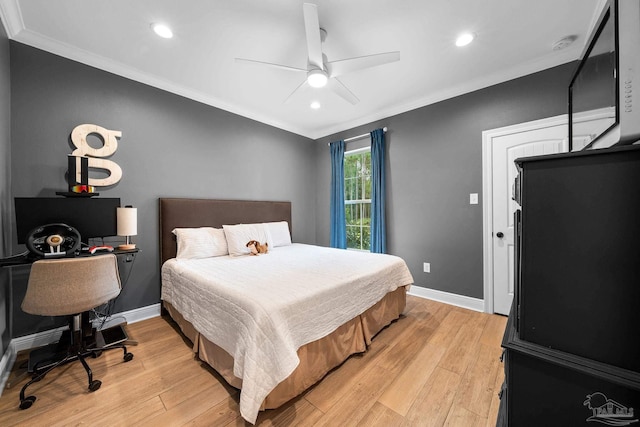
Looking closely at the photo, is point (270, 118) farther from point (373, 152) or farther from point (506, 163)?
point (506, 163)

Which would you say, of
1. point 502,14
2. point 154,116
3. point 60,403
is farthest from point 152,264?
point 502,14

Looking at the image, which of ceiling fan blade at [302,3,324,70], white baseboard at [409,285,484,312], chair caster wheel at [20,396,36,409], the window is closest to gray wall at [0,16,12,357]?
chair caster wheel at [20,396,36,409]

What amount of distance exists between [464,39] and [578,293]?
236 centimetres

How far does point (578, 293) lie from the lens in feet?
2.37

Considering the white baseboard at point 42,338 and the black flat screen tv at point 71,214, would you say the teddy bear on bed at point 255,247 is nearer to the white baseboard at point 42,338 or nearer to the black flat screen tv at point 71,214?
the white baseboard at point 42,338

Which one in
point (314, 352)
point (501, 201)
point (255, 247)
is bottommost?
point (314, 352)

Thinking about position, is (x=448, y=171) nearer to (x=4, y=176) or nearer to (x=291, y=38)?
(x=291, y=38)

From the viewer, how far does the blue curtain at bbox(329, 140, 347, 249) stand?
13.9ft

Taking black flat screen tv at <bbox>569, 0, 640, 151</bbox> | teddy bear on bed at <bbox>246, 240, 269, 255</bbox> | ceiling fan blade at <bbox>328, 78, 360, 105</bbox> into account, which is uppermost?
ceiling fan blade at <bbox>328, 78, 360, 105</bbox>

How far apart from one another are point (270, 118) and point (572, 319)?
4028 millimetres

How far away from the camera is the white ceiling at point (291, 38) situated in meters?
1.80

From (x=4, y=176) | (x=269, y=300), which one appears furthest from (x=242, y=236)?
(x=4, y=176)

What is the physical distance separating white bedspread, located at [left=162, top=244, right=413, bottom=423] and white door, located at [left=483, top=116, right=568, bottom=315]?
3.59 ft

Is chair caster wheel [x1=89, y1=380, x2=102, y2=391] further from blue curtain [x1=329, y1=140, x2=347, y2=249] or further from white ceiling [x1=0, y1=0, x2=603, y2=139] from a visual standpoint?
blue curtain [x1=329, y1=140, x2=347, y2=249]
